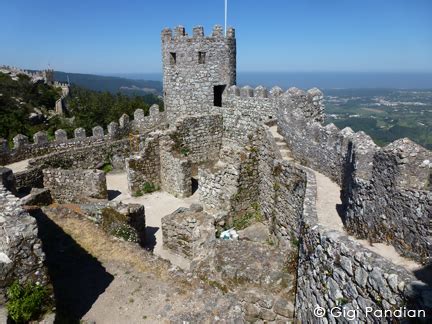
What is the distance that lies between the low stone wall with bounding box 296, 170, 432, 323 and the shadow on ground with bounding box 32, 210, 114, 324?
3.81 meters

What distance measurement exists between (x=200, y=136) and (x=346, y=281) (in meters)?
11.5

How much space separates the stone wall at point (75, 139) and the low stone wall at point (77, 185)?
A: 2996 mm

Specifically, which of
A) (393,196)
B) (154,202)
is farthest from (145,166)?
(393,196)

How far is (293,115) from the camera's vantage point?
33.5 ft

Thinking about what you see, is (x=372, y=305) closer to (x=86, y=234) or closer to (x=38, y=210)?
(x=86, y=234)

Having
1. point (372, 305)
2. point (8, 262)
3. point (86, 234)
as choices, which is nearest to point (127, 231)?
point (86, 234)

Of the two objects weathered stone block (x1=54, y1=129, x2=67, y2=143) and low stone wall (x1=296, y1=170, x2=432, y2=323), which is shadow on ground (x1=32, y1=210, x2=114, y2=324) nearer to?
low stone wall (x1=296, y1=170, x2=432, y2=323)

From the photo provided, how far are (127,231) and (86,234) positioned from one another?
3.27ft

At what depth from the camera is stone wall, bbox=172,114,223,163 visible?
14493 millimetres

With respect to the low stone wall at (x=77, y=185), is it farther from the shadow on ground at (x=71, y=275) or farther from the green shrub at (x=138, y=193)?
the shadow on ground at (x=71, y=275)

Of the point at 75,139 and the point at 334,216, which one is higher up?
the point at 334,216

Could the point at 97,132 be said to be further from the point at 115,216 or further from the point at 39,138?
the point at 115,216

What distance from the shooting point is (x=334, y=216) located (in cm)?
654

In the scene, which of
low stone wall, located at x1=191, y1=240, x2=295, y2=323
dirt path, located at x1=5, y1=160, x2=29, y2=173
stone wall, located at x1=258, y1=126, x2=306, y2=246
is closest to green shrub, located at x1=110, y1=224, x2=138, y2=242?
low stone wall, located at x1=191, y1=240, x2=295, y2=323
